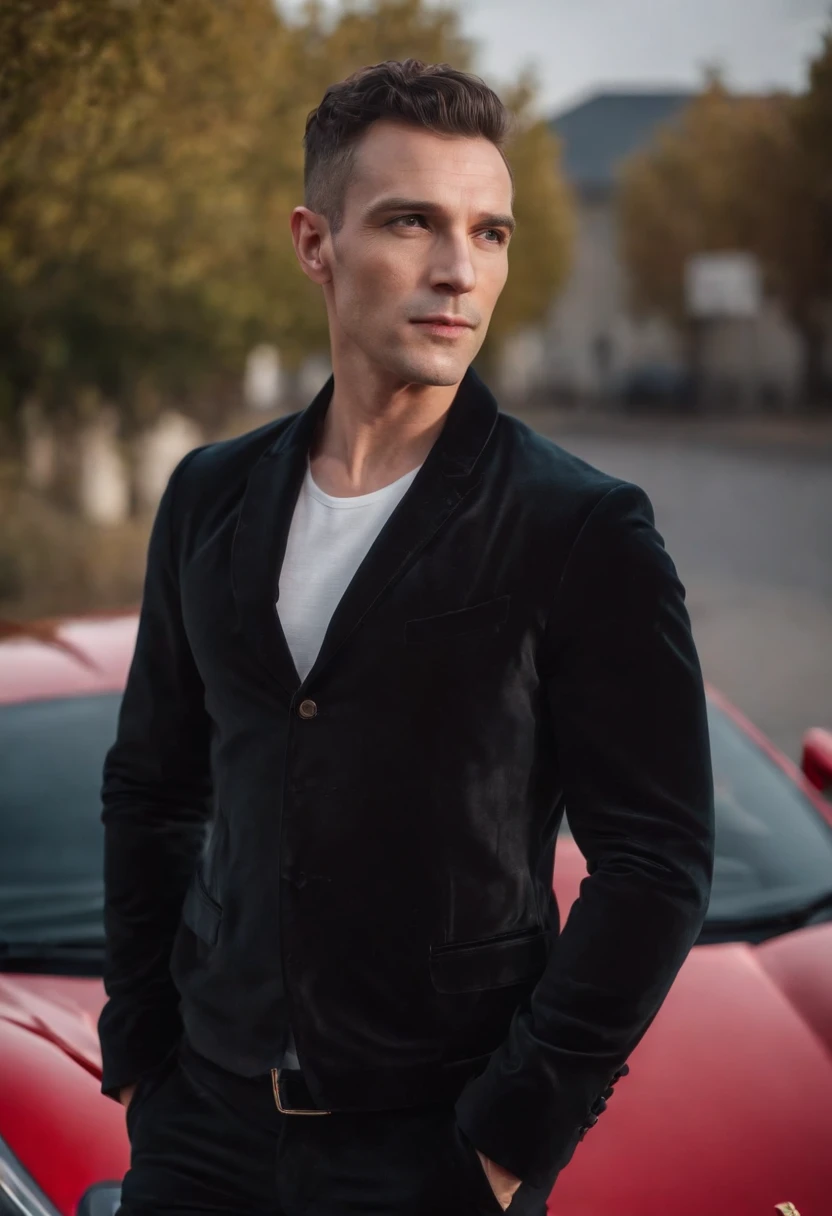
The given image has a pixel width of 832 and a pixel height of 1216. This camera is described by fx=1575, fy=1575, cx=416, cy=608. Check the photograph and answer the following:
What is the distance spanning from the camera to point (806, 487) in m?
23.5

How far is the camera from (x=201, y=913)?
188cm

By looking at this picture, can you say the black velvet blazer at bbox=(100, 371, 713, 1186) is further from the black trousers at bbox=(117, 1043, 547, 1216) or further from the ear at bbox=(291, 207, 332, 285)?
the ear at bbox=(291, 207, 332, 285)

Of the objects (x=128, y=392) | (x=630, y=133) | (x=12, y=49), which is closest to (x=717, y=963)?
(x=12, y=49)

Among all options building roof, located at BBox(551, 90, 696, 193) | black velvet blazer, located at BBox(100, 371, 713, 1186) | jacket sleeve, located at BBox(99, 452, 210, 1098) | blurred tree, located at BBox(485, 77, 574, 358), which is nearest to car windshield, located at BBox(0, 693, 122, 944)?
jacket sleeve, located at BBox(99, 452, 210, 1098)

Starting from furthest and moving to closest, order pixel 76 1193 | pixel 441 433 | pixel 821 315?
pixel 821 315 → pixel 76 1193 → pixel 441 433

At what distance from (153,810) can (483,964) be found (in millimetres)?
552

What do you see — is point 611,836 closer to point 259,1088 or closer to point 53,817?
point 259,1088

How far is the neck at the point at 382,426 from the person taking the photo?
6.20 feet

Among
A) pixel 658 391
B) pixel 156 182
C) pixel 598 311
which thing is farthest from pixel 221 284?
pixel 598 311

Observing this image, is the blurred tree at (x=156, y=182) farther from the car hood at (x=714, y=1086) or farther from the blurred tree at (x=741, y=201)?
the blurred tree at (x=741, y=201)

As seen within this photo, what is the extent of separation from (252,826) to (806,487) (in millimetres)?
22658

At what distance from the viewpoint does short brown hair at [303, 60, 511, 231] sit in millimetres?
1763

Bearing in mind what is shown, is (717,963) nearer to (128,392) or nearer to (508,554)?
(508,554)

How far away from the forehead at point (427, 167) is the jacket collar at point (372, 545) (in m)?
0.23
